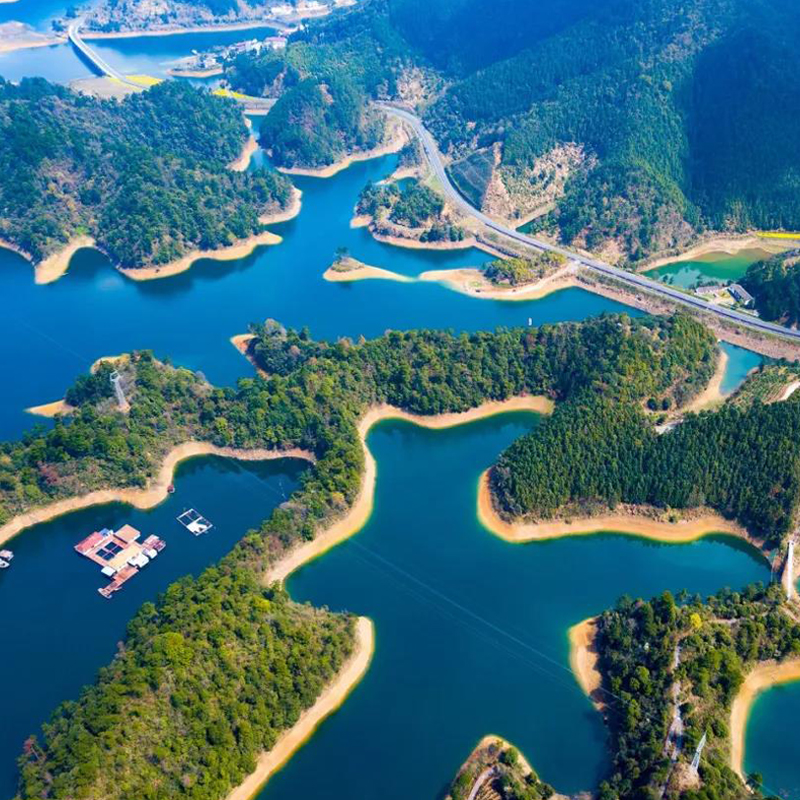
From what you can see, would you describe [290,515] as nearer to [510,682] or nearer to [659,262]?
[510,682]

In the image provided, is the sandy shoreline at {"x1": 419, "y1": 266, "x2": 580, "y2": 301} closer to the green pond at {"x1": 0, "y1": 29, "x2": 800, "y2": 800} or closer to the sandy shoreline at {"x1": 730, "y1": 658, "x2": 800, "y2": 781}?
the green pond at {"x1": 0, "y1": 29, "x2": 800, "y2": 800}

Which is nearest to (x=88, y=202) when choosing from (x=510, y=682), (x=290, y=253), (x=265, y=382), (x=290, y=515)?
(x=290, y=253)

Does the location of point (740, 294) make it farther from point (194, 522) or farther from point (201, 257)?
point (201, 257)

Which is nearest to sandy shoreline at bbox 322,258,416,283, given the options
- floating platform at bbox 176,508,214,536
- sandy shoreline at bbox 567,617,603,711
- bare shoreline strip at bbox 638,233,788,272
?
bare shoreline strip at bbox 638,233,788,272

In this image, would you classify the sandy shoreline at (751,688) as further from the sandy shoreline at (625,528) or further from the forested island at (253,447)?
the forested island at (253,447)

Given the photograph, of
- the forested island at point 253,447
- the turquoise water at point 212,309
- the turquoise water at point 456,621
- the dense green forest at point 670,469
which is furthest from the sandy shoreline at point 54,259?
the dense green forest at point 670,469

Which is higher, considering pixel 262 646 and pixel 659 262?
pixel 659 262
